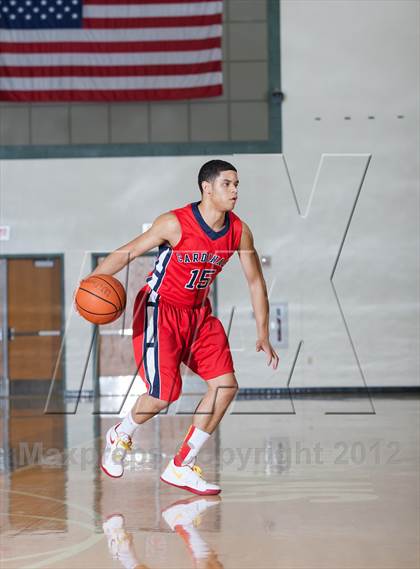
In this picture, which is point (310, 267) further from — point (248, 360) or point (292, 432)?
point (292, 432)

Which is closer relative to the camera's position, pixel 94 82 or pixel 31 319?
pixel 94 82

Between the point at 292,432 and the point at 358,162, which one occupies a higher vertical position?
the point at 358,162

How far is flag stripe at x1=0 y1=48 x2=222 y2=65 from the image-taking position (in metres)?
15.5

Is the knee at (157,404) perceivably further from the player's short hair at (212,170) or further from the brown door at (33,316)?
the brown door at (33,316)

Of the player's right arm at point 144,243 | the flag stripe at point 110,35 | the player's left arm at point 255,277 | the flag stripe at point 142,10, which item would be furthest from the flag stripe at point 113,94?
the player's right arm at point 144,243

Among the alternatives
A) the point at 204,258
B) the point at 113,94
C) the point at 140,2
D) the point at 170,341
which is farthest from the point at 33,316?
the point at 204,258

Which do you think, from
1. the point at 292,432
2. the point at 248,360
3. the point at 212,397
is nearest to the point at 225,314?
the point at 248,360

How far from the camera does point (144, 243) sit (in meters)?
3.92

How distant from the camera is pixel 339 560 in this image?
5.97m

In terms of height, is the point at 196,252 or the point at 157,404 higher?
the point at 196,252

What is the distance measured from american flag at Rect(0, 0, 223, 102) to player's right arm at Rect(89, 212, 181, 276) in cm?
1207

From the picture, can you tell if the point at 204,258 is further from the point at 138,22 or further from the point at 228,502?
the point at 138,22

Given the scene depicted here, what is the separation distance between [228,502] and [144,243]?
4.38 meters

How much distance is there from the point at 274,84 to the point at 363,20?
6.15ft
